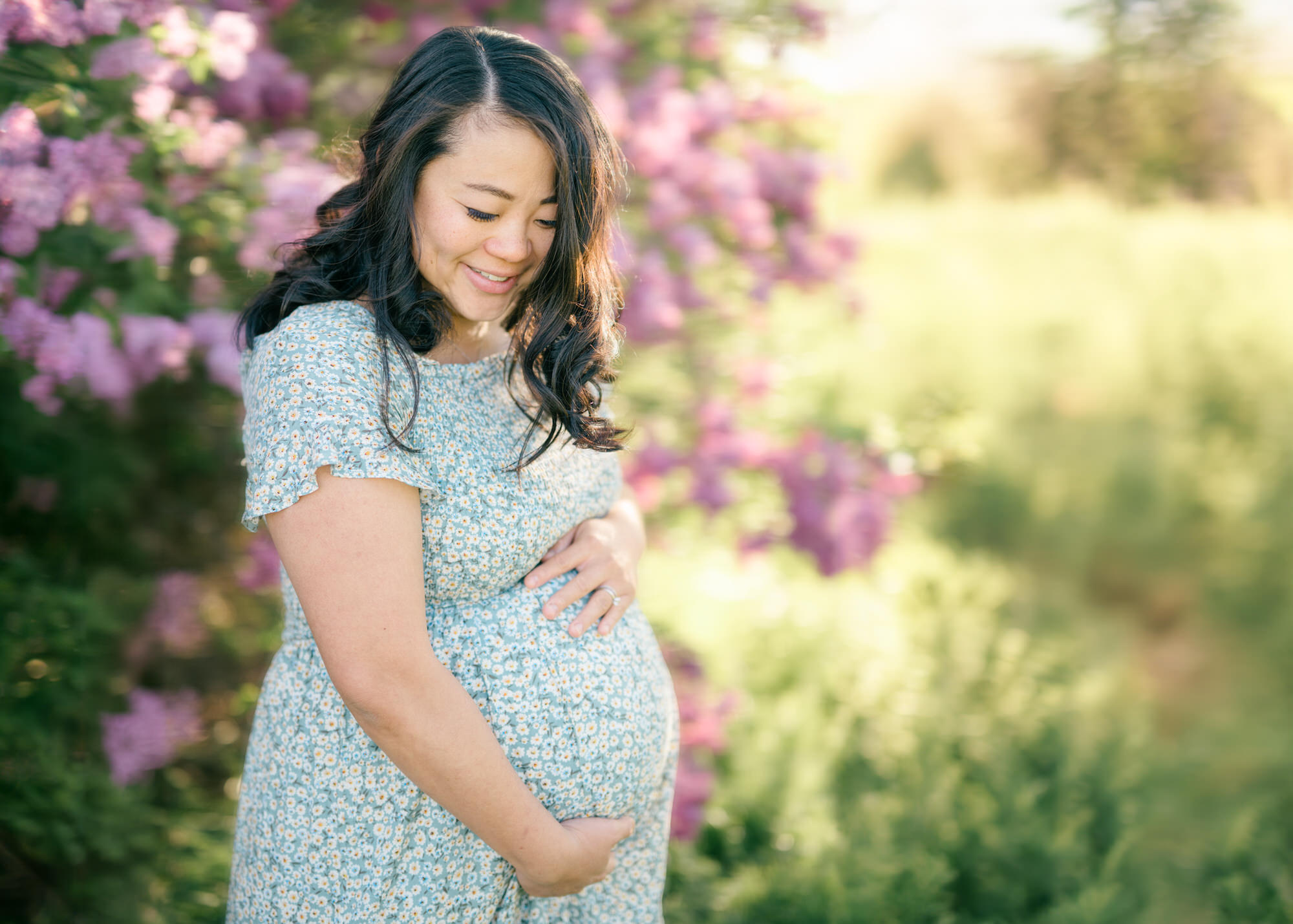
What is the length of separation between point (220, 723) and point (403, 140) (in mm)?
2096

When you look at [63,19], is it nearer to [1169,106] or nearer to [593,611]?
[593,611]

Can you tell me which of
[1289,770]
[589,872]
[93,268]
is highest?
[93,268]

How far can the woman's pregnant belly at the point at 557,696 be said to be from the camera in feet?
4.01

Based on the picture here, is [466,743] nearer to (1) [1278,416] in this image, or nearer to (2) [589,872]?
(2) [589,872]

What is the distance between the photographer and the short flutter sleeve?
3.35 ft

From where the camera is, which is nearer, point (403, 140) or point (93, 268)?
point (403, 140)

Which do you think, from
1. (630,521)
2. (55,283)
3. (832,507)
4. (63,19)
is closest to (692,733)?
(832,507)

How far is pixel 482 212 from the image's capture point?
122cm

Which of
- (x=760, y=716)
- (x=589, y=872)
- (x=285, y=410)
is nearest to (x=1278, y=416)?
(x=760, y=716)

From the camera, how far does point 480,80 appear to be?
3.99 feet

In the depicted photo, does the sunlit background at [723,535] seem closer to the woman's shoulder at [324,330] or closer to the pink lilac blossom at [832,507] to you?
the pink lilac blossom at [832,507]

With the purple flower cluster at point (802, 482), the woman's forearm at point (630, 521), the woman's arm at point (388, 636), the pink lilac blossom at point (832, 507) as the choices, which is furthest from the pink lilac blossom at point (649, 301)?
the woman's arm at point (388, 636)

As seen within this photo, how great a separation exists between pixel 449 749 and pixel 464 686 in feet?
0.41

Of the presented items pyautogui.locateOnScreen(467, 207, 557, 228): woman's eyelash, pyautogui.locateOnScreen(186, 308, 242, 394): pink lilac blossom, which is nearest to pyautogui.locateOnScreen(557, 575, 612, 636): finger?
pyautogui.locateOnScreen(467, 207, 557, 228): woman's eyelash
